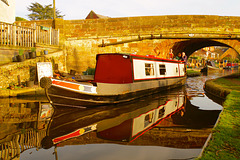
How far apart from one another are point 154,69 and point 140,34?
542 centimetres

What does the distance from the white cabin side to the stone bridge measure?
8.17 ft

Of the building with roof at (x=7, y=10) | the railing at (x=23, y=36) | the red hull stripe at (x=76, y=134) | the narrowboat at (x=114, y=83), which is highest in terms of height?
the building with roof at (x=7, y=10)

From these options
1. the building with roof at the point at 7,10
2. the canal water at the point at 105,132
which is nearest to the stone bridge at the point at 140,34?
the building with roof at the point at 7,10

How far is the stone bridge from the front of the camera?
13.1 metres

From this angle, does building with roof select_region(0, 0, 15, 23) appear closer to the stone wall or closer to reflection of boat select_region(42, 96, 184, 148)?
the stone wall

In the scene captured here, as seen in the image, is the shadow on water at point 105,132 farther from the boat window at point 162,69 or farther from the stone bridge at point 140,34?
the stone bridge at point 140,34

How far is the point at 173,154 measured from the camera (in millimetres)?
3084

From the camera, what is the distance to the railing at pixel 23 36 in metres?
9.94

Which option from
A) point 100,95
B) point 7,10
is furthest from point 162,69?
point 7,10

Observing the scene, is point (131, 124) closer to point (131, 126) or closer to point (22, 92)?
point (131, 126)

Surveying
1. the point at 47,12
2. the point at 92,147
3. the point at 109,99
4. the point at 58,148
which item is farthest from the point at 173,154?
the point at 47,12

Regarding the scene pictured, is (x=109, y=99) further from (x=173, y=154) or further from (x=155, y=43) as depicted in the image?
(x=155, y=43)

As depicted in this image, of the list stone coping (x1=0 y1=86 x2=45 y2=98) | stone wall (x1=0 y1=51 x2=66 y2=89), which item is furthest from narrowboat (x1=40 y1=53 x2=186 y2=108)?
stone wall (x1=0 y1=51 x2=66 y2=89)

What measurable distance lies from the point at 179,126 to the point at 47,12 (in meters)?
39.0
